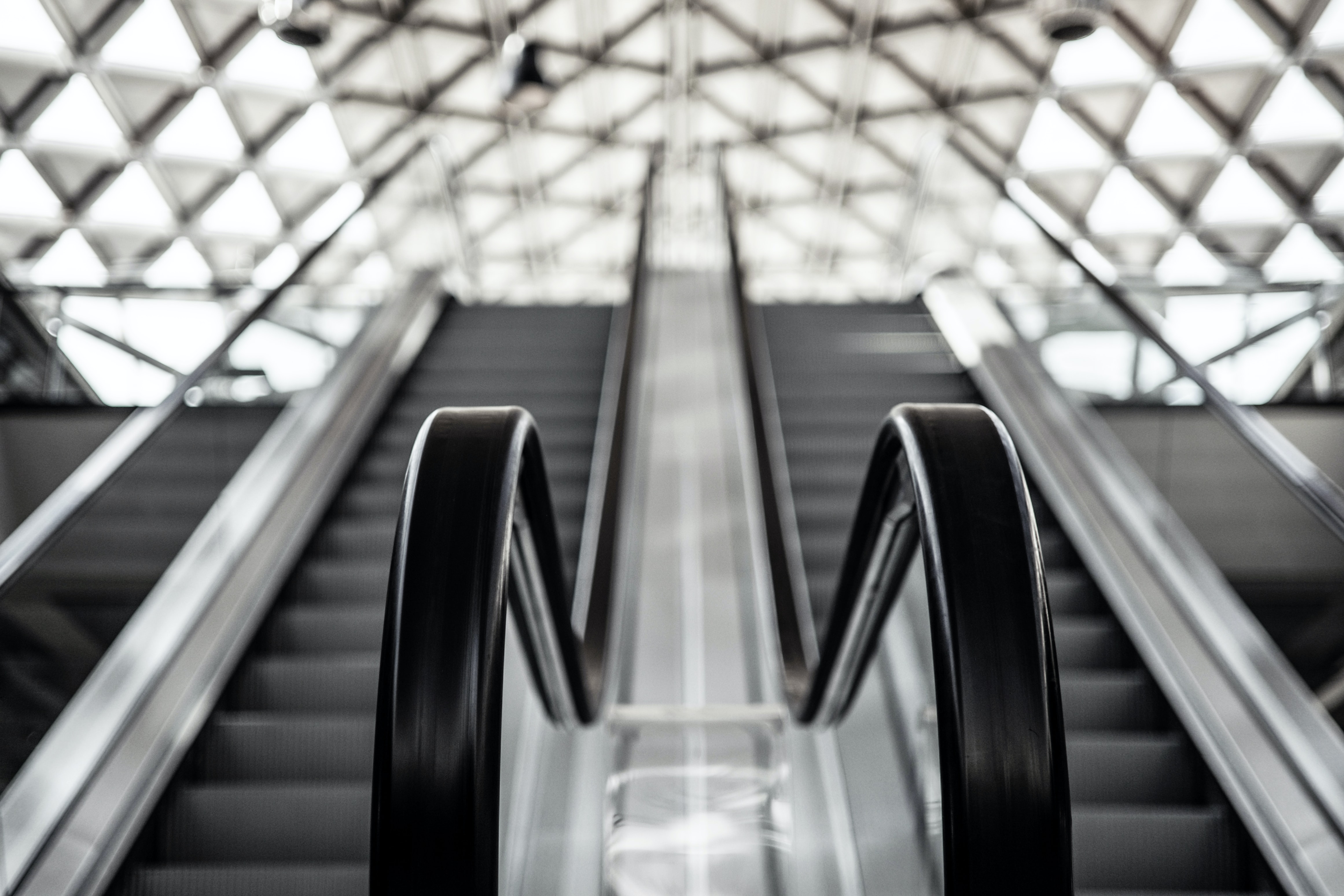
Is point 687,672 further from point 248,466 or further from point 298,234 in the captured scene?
point 298,234

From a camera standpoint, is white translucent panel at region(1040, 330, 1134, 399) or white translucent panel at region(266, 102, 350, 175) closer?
white translucent panel at region(1040, 330, 1134, 399)

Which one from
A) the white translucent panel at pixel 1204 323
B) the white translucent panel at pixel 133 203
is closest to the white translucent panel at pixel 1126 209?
the white translucent panel at pixel 1204 323

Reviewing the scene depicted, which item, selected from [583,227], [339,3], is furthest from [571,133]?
[339,3]

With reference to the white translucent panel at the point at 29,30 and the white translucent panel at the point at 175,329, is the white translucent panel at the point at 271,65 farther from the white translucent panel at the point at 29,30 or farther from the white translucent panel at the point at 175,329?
the white translucent panel at the point at 175,329

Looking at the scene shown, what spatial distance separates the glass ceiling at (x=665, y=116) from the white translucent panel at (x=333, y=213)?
267 cm

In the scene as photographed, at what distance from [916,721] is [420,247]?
658cm

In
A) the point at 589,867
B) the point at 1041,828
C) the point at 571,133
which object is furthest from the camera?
the point at 571,133

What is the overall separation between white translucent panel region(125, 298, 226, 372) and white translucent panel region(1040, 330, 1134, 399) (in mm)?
3887

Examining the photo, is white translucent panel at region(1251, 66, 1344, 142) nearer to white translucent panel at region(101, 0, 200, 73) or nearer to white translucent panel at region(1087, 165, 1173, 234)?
white translucent panel at region(1087, 165, 1173, 234)

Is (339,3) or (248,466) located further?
(339,3)

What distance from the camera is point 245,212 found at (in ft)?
60.9

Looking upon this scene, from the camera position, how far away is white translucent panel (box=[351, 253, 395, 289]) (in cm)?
656

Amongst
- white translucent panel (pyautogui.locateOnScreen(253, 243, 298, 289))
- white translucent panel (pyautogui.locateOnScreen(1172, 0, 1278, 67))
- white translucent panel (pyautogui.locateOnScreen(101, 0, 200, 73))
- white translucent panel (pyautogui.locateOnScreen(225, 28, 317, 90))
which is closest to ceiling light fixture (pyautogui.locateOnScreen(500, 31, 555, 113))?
white translucent panel (pyautogui.locateOnScreen(253, 243, 298, 289))

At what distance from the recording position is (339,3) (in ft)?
55.6
